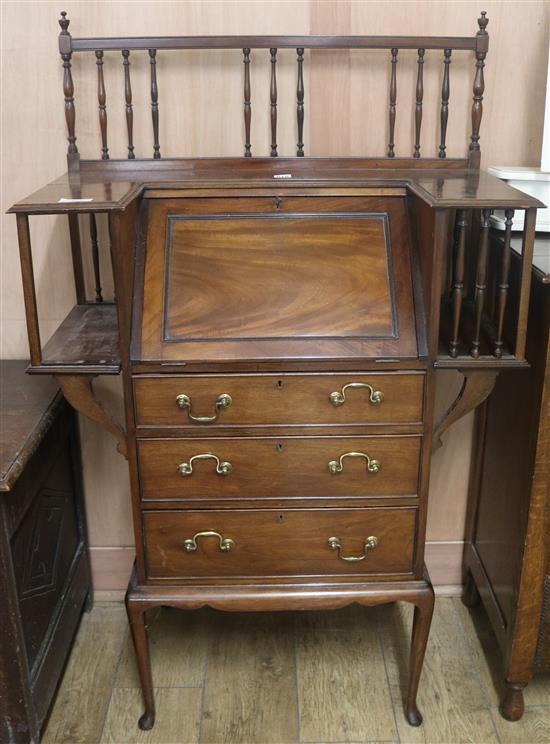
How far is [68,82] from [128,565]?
4.73 feet

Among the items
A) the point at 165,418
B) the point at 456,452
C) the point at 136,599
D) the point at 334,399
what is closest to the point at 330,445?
the point at 334,399

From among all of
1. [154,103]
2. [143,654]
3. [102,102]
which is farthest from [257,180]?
[143,654]

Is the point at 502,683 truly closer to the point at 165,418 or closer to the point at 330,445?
the point at 330,445

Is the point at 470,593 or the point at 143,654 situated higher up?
the point at 143,654

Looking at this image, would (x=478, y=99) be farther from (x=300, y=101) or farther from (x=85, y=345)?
(x=85, y=345)

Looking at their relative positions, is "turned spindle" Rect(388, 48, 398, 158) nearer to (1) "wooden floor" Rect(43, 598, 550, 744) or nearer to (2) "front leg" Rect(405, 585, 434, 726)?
(2) "front leg" Rect(405, 585, 434, 726)

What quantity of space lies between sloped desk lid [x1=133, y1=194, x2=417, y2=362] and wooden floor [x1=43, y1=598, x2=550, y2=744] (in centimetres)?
100

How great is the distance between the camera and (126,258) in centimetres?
182

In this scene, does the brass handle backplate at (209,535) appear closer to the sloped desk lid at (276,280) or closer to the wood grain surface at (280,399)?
the wood grain surface at (280,399)

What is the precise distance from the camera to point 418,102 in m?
2.21

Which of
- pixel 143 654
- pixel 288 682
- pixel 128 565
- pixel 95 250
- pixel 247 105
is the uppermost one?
pixel 247 105

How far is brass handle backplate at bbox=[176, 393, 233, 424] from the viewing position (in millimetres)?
1863

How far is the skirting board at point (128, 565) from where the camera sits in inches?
104

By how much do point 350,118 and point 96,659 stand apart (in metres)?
1.68
